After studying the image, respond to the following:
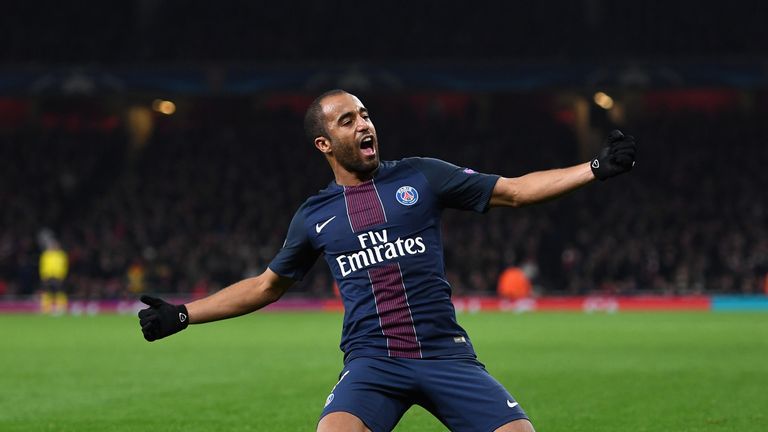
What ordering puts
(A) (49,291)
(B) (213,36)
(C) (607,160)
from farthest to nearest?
1. (B) (213,36)
2. (A) (49,291)
3. (C) (607,160)

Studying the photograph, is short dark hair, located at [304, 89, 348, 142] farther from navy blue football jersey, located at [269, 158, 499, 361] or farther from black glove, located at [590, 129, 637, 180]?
black glove, located at [590, 129, 637, 180]

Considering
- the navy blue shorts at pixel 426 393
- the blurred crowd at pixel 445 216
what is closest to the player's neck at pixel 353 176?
the navy blue shorts at pixel 426 393

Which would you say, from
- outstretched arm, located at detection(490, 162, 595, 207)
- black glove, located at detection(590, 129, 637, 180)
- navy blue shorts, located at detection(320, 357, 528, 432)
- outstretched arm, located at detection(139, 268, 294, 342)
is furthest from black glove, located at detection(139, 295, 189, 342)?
black glove, located at detection(590, 129, 637, 180)

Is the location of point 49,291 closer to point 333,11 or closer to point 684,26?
point 333,11

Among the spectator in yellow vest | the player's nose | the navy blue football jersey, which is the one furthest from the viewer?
the spectator in yellow vest

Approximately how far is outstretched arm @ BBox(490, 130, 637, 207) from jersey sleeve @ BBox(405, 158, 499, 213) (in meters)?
0.05

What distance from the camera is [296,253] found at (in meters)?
5.72

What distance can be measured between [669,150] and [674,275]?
7.05m

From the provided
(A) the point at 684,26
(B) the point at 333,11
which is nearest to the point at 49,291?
(B) the point at 333,11

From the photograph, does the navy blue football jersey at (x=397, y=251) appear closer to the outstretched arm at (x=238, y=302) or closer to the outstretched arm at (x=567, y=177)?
the outstretched arm at (x=567, y=177)

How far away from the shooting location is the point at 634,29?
35438 millimetres

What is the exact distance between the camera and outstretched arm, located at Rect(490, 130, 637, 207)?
4.89m

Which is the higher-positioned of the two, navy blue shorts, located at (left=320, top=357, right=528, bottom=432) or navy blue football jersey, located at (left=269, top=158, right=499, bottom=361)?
navy blue football jersey, located at (left=269, top=158, right=499, bottom=361)

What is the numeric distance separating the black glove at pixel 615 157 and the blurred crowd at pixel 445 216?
23.4 meters
